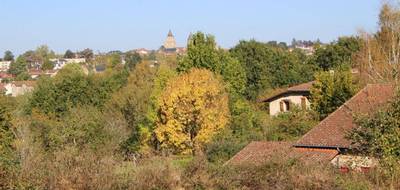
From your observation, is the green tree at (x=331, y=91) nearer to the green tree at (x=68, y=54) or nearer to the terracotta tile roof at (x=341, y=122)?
the terracotta tile roof at (x=341, y=122)

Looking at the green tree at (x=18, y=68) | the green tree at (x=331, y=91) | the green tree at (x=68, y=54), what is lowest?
the green tree at (x=331, y=91)

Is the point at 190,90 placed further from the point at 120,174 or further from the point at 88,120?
the point at 120,174

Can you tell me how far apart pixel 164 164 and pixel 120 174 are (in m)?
0.90

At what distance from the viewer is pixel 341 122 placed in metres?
22.2

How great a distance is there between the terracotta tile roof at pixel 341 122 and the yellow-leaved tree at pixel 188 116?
939cm

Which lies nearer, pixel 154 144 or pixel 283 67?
pixel 154 144

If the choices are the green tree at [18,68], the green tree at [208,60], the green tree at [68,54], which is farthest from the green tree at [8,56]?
the green tree at [208,60]

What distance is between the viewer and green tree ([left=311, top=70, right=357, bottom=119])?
3416 cm

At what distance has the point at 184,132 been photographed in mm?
31359

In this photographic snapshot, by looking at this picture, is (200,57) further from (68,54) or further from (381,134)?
(68,54)

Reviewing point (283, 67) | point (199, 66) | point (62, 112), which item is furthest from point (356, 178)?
point (283, 67)

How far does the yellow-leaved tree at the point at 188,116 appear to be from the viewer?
102 ft

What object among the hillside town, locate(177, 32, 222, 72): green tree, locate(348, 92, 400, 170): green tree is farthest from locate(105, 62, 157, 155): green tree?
locate(348, 92, 400, 170): green tree

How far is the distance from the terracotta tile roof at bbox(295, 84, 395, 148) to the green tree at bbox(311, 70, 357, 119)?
1081cm
